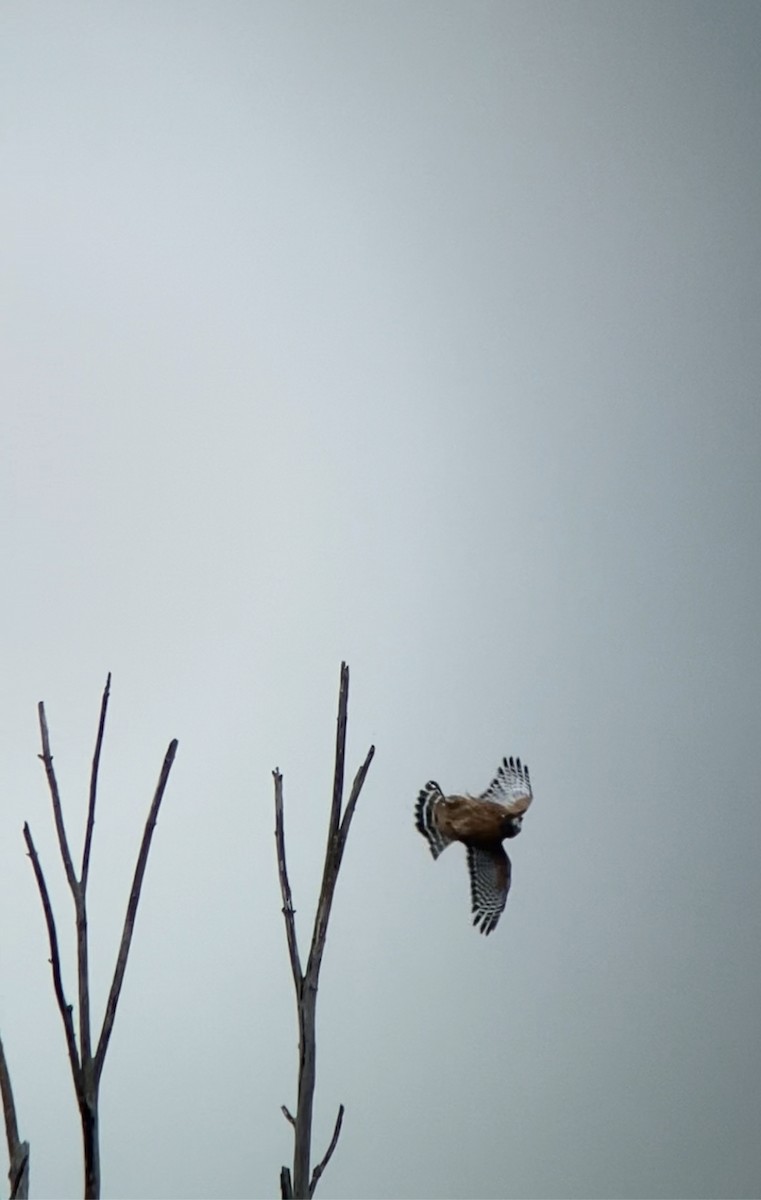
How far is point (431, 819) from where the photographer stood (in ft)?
3.70

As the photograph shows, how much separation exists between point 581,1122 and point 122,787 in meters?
0.86

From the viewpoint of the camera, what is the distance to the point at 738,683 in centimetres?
190

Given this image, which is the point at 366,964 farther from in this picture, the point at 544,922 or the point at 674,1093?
the point at 674,1093

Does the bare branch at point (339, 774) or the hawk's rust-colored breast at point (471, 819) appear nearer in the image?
the bare branch at point (339, 774)

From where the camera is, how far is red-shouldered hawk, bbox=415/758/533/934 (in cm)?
108

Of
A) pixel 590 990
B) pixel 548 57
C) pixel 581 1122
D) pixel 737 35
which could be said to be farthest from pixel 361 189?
pixel 581 1122

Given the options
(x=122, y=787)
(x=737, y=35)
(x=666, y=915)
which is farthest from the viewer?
(x=737, y=35)

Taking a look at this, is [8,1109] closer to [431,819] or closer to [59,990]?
[59,990]

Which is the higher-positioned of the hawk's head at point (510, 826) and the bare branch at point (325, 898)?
the hawk's head at point (510, 826)

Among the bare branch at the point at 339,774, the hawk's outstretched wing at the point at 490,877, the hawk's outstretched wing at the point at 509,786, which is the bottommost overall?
the bare branch at the point at 339,774

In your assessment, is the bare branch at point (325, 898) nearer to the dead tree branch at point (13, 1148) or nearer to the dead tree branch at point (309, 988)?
the dead tree branch at point (309, 988)

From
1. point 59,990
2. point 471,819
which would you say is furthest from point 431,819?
point 59,990

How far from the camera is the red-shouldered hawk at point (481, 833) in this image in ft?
3.55

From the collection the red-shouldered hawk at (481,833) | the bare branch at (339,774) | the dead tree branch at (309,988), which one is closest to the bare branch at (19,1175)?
the dead tree branch at (309,988)
